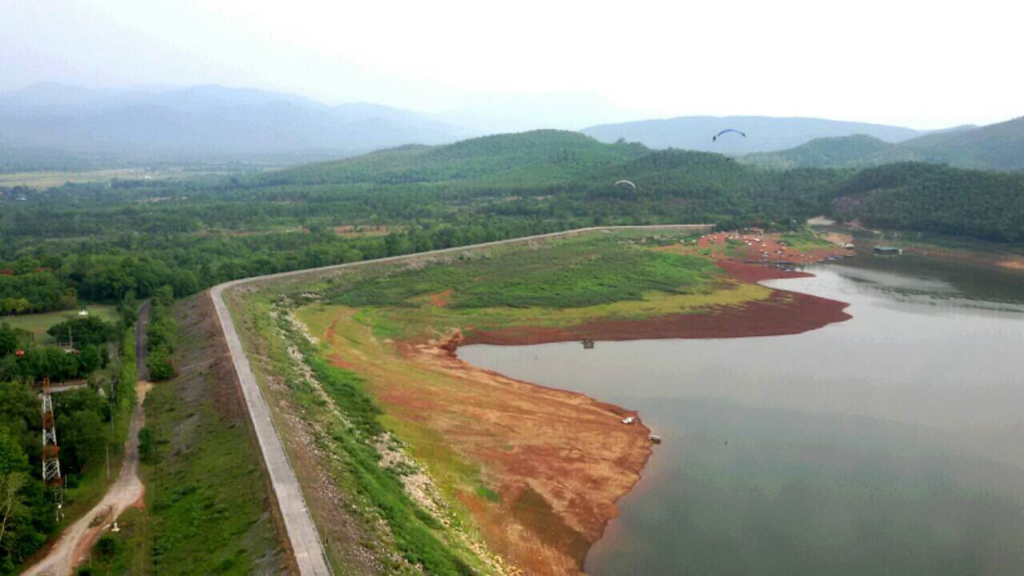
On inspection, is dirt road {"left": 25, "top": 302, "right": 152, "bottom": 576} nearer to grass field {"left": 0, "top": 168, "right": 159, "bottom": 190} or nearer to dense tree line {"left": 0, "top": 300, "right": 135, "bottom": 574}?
dense tree line {"left": 0, "top": 300, "right": 135, "bottom": 574}

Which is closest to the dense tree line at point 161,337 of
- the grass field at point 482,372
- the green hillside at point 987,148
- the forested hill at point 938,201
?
the grass field at point 482,372

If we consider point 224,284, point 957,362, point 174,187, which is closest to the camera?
point 957,362

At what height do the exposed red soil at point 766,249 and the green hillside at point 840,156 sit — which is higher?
the green hillside at point 840,156

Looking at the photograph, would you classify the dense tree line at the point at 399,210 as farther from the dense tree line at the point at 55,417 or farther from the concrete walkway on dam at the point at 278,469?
the concrete walkway on dam at the point at 278,469

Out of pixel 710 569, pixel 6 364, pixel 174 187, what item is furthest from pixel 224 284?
pixel 174 187

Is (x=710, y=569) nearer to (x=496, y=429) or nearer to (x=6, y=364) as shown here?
(x=496, y=429)

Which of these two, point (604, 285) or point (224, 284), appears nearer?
point (224, 284)
